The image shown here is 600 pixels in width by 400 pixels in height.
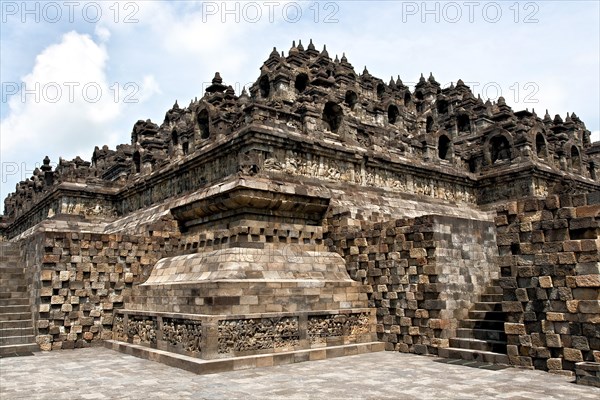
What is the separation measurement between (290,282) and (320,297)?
3.47ft

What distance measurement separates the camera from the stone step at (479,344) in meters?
11.6

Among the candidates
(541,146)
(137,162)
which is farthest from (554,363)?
(137,162)

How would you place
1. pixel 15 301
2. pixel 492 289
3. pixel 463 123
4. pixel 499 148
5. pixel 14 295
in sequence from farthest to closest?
pixel 463 123
pixel 499 148
pixel 14 295
pixel 15 301
pixel 492 289

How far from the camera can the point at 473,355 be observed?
38.8 feet

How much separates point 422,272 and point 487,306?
2.05m

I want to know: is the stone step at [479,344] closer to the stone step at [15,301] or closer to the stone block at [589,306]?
the stone block at [589,306]

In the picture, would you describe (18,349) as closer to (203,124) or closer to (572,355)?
(203,124)

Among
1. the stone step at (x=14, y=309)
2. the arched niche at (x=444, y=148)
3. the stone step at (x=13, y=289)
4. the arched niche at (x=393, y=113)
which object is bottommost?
the stone step at (x=14, y=309)

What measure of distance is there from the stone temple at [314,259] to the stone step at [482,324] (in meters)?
0.06

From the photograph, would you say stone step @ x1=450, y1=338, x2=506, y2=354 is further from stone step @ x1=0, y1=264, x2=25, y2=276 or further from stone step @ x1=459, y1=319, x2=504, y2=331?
stone step @ x1=0, y1=264, x2=25, y2=276

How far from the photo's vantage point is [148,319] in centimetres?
1409

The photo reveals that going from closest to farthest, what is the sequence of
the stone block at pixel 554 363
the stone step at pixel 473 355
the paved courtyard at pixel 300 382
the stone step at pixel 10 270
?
the paved courtyard at pixel 300 382
the stone block at pixel 554 363
the stone step at pixel 473 355
the stone step at pixel 10 270

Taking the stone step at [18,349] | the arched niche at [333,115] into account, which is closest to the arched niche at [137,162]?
the arched niche at [333,115]

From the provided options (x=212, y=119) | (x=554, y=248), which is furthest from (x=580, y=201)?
(x=212, y=119)
